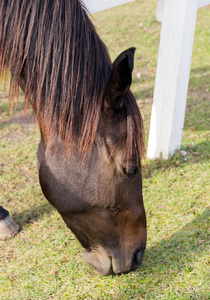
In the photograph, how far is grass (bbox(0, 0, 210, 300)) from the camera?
2.36 metres

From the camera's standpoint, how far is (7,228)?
303 cm

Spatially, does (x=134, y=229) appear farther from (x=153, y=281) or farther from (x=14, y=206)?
(x=14, y=206)

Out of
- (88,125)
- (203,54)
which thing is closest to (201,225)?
(88,125)

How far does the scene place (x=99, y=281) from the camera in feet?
7.88

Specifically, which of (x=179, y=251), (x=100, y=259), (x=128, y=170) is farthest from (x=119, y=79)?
(x=179, y=251)

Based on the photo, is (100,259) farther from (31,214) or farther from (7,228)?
(31,214)

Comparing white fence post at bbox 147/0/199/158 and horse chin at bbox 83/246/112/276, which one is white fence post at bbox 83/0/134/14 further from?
A: horse chin at bbox 83/246/112/276

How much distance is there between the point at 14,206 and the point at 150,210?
124 centimetres

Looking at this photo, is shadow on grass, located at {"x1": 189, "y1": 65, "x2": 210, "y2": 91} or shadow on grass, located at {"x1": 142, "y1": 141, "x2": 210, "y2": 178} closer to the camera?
shadow on grass, located at {"x1": 142, "y1": 141, "x2": 210, "y2": 178}

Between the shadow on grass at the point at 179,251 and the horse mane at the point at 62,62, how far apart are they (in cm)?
97

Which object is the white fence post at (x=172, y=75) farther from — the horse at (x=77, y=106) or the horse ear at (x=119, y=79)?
the horse ear at (x=119, y=79)

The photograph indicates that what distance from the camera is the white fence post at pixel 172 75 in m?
3.38

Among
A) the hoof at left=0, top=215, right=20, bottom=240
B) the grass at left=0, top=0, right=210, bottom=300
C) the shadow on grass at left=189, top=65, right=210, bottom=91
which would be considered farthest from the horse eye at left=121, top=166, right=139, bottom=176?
the shadow on grass at left=189, top=65, right=210, bottom=91

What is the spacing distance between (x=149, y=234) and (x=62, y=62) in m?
1.52
